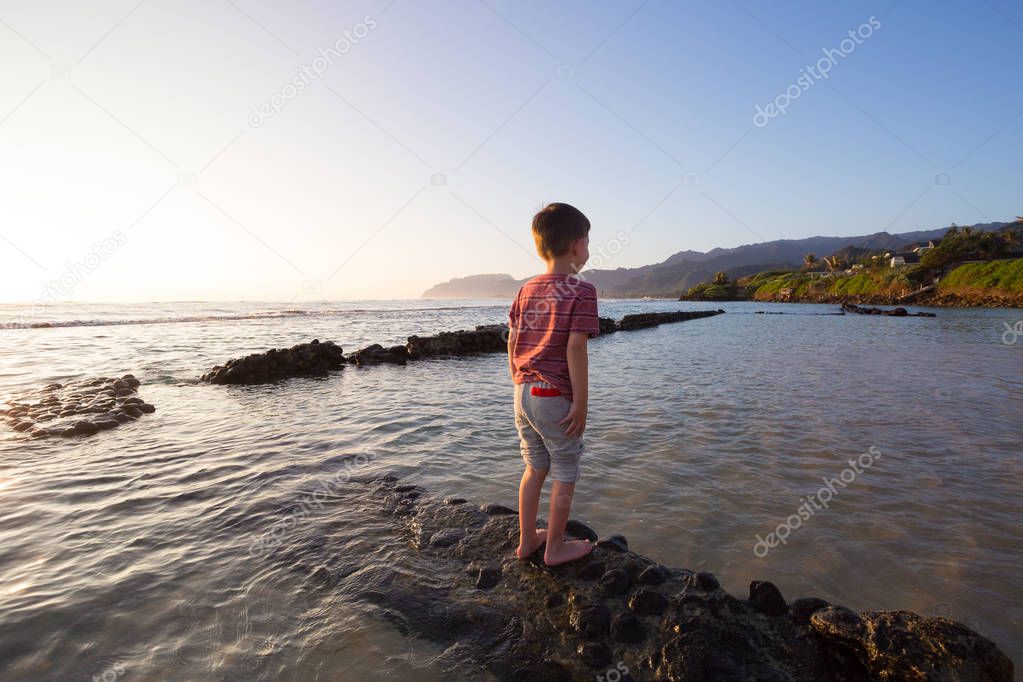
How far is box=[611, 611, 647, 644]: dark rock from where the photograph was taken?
9.36 feet

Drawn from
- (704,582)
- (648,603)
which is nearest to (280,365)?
(648,603)

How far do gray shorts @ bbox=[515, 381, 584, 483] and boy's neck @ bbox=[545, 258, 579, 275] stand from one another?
86 centimetres

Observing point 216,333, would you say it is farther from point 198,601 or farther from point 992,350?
point 992,350

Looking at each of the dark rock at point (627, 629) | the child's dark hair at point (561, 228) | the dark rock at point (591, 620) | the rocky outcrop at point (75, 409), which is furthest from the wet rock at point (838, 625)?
the rocky outcrop at point (75, 409)

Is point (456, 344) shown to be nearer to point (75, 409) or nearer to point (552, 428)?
point (75, 409)

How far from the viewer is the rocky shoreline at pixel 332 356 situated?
14078mm

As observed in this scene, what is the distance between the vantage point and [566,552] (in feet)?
11.8

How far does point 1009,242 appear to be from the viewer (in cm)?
7131

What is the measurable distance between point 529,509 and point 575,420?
91cm

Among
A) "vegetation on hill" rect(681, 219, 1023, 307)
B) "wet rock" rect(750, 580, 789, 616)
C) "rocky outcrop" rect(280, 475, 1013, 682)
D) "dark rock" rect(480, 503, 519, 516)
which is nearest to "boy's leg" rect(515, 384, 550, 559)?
"rocky outcrop" rect(280, 475, 1013, 682)

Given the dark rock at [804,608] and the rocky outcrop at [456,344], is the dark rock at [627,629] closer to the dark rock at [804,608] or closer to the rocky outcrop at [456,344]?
the dark rock at [804,608]

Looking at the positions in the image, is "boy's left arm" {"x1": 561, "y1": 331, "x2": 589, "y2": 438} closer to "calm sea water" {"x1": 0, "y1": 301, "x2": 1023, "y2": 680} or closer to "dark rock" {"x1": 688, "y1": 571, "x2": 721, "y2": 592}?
"dark rock" {"x1": 688, "y1": 571, "x2": 721, "y2": 592}

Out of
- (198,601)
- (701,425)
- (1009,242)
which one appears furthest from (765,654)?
(1009,242)

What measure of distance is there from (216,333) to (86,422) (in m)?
23.8
